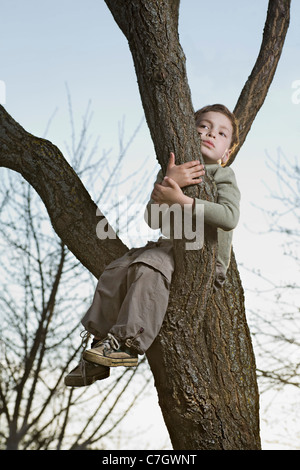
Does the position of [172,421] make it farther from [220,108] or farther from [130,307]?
[220,108]

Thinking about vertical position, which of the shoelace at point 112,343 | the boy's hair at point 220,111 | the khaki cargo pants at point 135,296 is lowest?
the shoelace at point 112,343

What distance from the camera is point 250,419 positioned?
2.92 meters

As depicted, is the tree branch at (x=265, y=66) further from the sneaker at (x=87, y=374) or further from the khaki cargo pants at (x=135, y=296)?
the sneaker at (x=87, y=374)

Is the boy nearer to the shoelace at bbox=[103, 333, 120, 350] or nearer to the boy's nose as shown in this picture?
the shoelace at bbox=[103, 333, 120, 350]

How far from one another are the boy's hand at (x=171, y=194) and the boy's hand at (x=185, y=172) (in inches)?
1.2

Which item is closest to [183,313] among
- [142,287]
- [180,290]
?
[180,290]

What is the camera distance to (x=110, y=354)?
242cm

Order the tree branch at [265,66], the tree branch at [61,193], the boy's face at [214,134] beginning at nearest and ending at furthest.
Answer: the boy's face at [214,134] < the tree branch at [61,193] < the tree branch at [265,66]

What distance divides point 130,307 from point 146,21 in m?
1.44

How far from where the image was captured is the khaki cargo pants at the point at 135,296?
2.48 m

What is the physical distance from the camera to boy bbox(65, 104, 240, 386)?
247cm

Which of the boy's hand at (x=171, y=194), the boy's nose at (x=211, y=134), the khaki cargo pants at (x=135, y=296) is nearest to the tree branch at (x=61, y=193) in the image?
the khaki cargo pants at (x=135, y=296)

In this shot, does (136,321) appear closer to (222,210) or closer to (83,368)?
(83,368)
